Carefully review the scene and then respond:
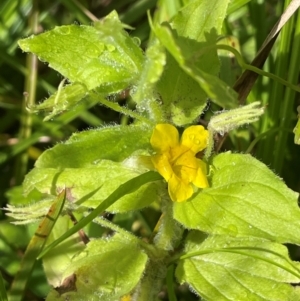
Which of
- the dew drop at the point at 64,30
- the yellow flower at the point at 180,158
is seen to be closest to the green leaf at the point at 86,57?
the dew drop at the point at 64,30

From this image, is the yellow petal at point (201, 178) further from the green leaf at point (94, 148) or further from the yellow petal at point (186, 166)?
the green leaf at point (94, 148)

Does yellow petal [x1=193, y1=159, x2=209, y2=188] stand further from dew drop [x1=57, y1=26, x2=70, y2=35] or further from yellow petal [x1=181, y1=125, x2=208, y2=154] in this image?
dew drop [x1=57, y1=26, x2=70, y2=35]

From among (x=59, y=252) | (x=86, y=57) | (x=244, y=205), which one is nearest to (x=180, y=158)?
(x=244, y=205)

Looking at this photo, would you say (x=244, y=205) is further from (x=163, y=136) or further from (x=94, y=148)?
(x=94, y=148)

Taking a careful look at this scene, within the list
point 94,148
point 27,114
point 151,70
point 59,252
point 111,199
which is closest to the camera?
point 151,70

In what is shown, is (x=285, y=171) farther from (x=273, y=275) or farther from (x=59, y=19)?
(x=59, y=19)

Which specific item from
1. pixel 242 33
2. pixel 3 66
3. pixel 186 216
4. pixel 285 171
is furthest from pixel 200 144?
pixel 3 66

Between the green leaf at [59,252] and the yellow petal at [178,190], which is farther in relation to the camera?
the green leaf at [59,252]

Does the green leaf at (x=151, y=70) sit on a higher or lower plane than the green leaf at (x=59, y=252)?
higher
